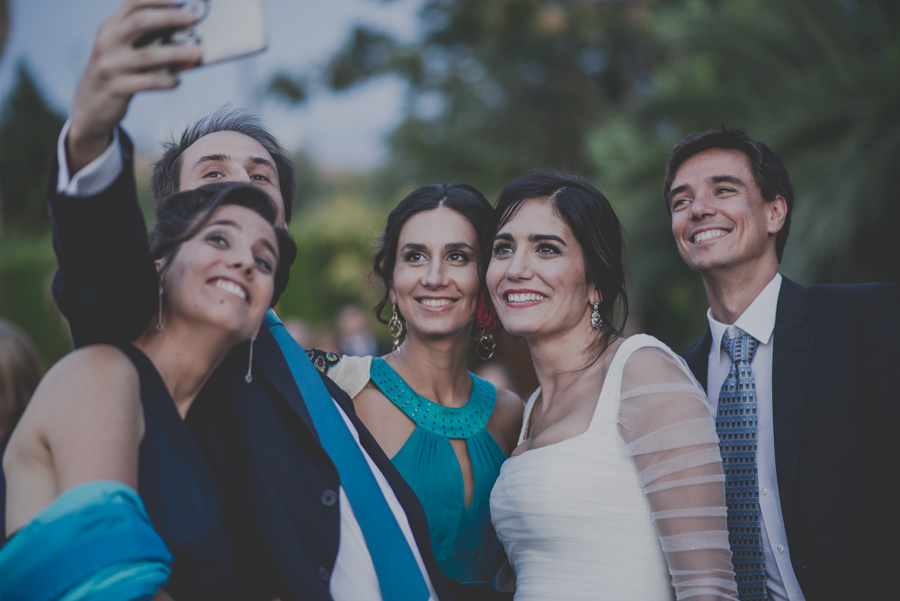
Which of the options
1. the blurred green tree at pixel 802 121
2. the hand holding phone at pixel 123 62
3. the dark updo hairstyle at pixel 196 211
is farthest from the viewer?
the blurred green tree at pixel 802 121

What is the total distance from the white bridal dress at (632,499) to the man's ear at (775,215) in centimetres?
98

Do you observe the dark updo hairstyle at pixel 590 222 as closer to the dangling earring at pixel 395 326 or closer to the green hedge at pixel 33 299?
the dangling earring at pixel 395 326

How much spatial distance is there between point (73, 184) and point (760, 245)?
99.4 inches

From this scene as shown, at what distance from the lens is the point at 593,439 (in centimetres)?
249

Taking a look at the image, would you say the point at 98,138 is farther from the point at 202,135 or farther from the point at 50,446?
the point at 202,135

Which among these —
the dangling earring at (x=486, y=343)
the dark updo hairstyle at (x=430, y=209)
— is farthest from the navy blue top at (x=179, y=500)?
the dangling earring at (x=486, y=343)

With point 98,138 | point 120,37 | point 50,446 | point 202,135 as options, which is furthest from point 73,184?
point 202,135

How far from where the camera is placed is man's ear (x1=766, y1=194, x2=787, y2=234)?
3156 mm

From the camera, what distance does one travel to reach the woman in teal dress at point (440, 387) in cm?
296

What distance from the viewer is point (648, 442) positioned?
7.77 ft

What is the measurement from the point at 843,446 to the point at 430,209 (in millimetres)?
1812

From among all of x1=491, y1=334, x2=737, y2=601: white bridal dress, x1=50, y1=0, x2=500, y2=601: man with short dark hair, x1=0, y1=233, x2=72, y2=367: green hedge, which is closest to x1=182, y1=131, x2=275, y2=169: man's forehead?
x1=50, y1=0, x2=500, y2=601: man with short dark hair

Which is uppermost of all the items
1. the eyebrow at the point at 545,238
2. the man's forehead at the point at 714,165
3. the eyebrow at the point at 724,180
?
the man's forehead at the point at 714,165

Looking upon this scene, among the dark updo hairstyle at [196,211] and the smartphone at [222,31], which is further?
the dark updo hairstyle at [196,211]
